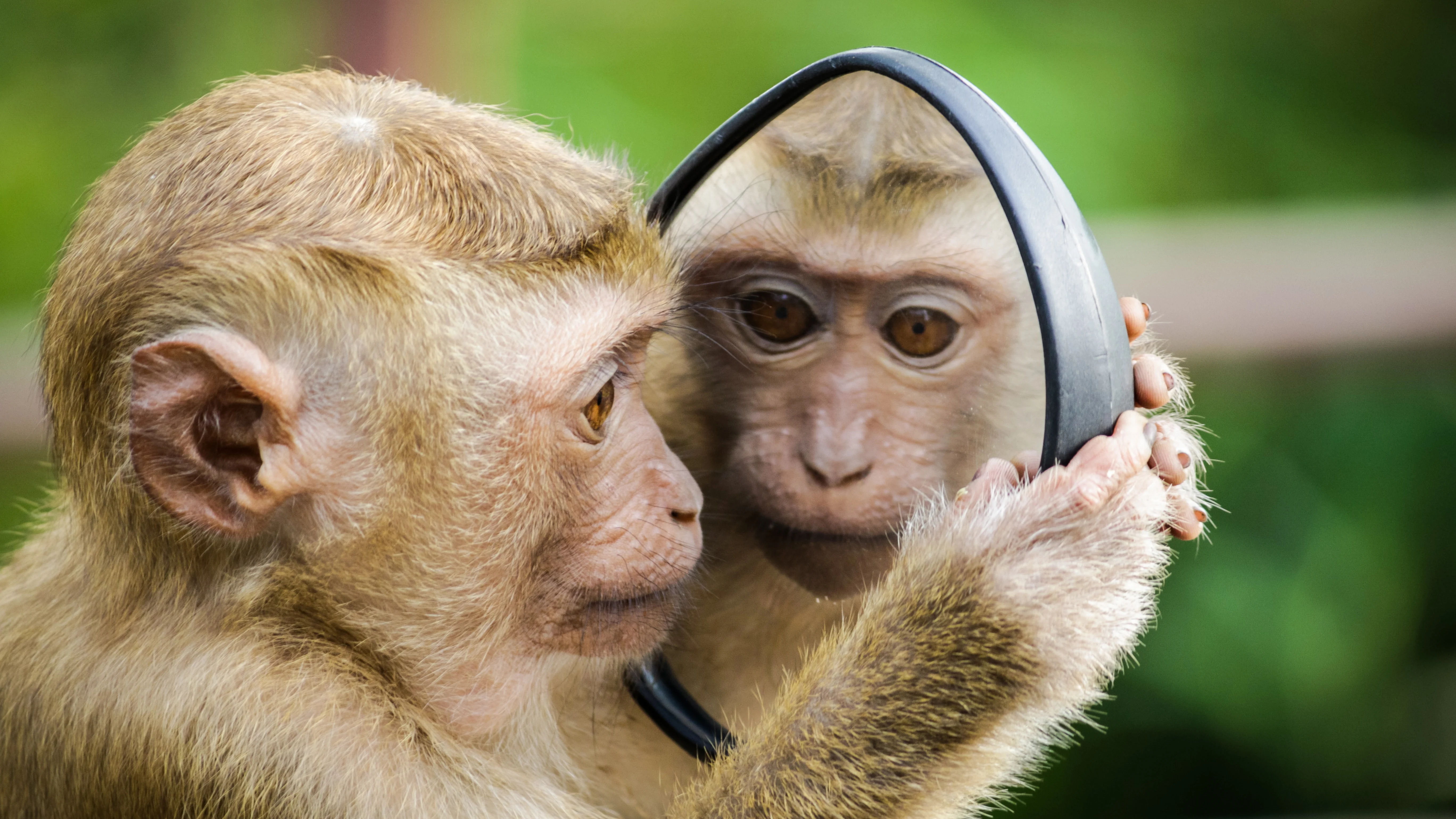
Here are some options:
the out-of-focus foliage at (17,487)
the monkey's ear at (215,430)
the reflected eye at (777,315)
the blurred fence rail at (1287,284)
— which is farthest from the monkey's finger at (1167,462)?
the out-of-focus foliage at (17,487)

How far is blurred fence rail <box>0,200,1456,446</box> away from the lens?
3.38m

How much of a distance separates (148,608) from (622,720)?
756mm

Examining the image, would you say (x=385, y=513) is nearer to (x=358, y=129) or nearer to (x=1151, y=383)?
(x=358, y=129)

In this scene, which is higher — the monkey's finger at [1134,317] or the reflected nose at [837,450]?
the monkey's finger at [1134,317]

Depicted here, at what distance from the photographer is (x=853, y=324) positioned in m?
1.83

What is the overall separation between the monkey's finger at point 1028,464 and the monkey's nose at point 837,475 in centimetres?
28

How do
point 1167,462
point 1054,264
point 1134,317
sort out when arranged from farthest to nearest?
point 1134,317 → point 1167,462 → point 1054,264

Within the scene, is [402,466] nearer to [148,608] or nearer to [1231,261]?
[148,608]

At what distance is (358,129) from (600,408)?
18.2 inches

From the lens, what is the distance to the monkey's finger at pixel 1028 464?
155 centimetres

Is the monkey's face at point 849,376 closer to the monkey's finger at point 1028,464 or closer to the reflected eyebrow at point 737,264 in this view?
the reflected eyebrow at point 737,264

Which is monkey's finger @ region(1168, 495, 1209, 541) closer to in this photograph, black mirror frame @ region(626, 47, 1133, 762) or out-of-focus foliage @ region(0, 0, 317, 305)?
black mirror frame @ region(626, 47, 1133, 762)

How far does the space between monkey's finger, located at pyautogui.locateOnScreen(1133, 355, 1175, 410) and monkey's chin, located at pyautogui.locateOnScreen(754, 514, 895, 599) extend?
1.31 ft

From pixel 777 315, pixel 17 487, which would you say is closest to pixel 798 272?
pixel 777 315
